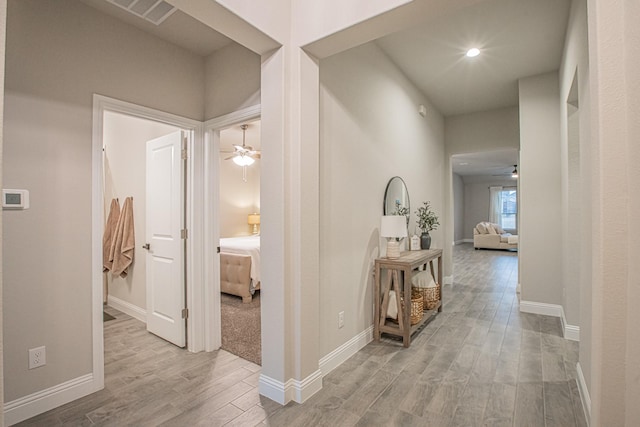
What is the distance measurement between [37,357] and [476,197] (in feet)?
45.4

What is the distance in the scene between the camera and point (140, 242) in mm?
3521

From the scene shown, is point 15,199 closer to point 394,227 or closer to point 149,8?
point 149,8

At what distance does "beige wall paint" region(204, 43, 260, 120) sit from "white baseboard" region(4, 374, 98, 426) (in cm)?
227

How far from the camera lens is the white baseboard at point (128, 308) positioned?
140 inches

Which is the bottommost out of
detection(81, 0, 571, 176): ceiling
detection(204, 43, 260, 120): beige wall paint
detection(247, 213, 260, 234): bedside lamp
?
detection(247, 213, 260, 234): bedside lamp

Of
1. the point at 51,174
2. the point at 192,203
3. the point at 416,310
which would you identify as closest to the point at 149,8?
the point at 51,174

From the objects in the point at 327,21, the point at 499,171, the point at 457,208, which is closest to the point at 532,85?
the point at 327,21

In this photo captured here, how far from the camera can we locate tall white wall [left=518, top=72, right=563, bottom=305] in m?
3.68

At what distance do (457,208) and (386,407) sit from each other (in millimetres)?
11590

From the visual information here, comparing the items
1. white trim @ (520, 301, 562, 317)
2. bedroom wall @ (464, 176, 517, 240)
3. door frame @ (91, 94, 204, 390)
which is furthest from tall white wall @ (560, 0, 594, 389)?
bedroom wall @ (464, 176, 517, 240)

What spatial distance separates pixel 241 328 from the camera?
333cm

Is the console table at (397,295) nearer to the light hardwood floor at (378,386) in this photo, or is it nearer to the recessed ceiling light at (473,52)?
the light hardwood floor at (378,386)

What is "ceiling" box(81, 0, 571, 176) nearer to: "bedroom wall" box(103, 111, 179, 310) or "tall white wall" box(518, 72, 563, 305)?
"tall white wall" box(518, 72, 563, 305)

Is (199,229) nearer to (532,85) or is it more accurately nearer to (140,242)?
(140,242)
